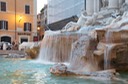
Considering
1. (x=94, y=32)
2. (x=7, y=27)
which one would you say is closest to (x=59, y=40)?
(x=94, y=32)

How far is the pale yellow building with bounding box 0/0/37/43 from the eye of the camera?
41812 mm

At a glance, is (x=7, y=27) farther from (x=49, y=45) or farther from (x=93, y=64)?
(x=93, y=64)

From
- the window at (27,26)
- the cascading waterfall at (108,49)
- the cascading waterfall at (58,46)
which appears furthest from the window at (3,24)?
the cascading waterfall at (108,49)

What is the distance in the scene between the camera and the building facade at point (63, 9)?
42.5m

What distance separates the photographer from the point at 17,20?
142 ft

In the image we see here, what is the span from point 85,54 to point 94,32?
92 centimetres

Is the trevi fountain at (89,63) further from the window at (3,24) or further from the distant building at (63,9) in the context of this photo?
the window at (3,24)

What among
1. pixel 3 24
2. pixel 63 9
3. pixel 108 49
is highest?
pixel 63 9

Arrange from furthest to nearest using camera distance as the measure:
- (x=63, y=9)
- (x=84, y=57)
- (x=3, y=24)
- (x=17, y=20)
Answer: (x=63, y=9) < (x=17, y=20) < (x=3, y=24) < (x=84, y=57)

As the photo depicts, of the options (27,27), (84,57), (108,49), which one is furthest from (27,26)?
(108,49)

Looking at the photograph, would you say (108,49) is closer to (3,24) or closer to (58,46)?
(58,46)

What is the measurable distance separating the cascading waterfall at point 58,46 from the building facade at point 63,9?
22162 mm

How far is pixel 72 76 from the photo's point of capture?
971 centimetres

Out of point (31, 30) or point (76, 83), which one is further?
point (31, 30)
